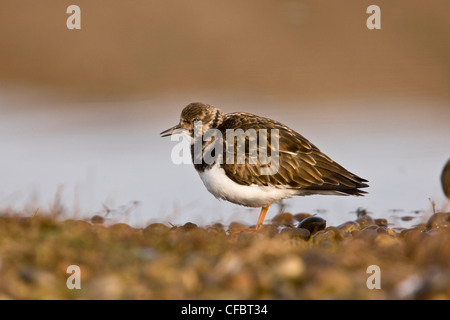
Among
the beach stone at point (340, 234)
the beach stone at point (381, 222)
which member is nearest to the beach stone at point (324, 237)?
the beach stone at point (340, 234)

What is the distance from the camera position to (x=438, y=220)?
7.77 meters

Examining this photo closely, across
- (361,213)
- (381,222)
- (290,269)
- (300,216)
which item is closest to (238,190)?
(300,216)

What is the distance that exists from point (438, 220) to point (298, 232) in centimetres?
157

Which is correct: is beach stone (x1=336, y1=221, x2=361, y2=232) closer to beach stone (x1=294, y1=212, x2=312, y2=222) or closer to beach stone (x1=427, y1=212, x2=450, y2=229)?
beach stone (x1=427, y1=212, x2=450, y2=229)

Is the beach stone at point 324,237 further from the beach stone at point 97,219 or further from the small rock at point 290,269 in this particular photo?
the beach stone at point 97,219

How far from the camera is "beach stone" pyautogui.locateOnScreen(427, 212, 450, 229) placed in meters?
7.74

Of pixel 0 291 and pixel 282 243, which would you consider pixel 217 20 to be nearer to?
pixel 282 243

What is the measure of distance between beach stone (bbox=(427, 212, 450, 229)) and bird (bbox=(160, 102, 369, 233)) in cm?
79

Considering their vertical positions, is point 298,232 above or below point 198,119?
below

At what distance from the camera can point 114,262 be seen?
17.9ft

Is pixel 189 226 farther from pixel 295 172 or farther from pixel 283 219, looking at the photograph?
pixel 283 219

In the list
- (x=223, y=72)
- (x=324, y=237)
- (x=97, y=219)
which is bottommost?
(x=324, y=237)
